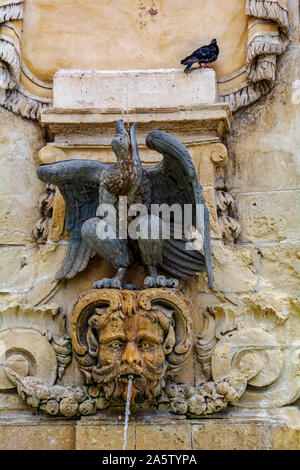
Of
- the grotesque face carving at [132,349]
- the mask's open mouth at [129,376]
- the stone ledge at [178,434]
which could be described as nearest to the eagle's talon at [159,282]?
the grotesque face carving at [132,349]

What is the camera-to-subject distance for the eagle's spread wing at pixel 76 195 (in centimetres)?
429

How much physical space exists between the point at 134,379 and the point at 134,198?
945mm

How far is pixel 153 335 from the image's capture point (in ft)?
13.2

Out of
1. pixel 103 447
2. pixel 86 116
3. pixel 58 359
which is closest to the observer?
pixel 103 447

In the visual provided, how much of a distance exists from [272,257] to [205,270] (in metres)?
0.42

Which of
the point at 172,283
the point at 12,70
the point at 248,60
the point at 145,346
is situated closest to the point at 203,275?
the point at 172,283

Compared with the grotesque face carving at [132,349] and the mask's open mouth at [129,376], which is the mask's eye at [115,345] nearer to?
the grotesque face carving at [132,349]

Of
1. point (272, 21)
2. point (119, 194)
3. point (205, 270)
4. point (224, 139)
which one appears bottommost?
point (205, 270)

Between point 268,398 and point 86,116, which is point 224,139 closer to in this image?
point 86,116

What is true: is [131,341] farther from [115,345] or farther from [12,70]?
[12,70]

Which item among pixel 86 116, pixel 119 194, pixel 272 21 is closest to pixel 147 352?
pixel 119 194

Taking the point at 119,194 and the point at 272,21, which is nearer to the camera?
the point at 119,194

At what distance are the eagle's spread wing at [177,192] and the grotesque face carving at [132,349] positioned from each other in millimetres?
330

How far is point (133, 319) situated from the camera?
4.07 metres
